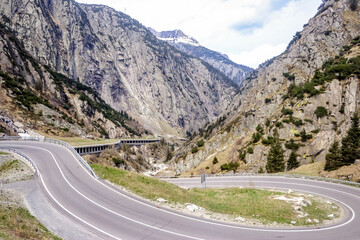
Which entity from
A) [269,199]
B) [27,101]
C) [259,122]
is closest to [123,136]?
[27,101]

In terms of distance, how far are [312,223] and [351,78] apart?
54834 millimetres

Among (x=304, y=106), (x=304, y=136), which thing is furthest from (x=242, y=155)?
(x=304, y=106)

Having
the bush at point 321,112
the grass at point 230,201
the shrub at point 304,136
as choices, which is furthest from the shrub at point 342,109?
the grass at point 230,201

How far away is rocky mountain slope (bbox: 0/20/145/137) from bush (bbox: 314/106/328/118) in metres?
73.0

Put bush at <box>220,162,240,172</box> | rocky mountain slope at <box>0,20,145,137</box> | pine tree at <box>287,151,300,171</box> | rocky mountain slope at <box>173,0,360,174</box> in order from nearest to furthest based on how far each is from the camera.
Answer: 1. pine tree at <box>287,151,300,171</box>
2. rocky mountain slope at <box>173,0,360,174</box>
3. bush at <box>220,162,240,172</box>
4. rocky mountain slope at <box>0,20,145,137</box>

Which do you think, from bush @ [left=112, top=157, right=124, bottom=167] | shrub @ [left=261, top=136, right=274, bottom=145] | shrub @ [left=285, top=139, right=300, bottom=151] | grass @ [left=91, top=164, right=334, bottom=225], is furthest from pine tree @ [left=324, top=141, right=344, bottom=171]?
bush @ [left=112, top=157, right=124, bottom=167]

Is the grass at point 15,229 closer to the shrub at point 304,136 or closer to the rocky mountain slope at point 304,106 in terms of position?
the rocky mountain slope at point 304,106

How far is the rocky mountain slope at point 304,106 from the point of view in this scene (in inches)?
2184

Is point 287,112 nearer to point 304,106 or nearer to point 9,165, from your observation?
point 304,106

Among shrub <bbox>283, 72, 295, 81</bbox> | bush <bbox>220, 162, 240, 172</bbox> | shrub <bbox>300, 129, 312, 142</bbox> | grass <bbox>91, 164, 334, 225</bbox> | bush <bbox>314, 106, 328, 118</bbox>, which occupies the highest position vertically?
shrub <bbox>283, 72, 295, 81</bbox>

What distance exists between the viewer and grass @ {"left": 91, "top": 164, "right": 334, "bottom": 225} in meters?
18.7

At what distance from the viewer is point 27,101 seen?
74000 mm

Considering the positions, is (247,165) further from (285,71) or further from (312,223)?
(285,71)

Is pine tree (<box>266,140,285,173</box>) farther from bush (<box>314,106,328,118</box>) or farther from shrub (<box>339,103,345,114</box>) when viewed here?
shrub (<box>339,103,345,114</box>)
